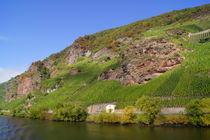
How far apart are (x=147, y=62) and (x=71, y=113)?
45.1 m

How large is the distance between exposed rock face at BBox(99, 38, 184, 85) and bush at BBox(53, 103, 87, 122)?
30402 mm

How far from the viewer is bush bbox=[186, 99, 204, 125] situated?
52000 millimetres

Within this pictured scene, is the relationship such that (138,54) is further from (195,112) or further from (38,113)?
(38,113)

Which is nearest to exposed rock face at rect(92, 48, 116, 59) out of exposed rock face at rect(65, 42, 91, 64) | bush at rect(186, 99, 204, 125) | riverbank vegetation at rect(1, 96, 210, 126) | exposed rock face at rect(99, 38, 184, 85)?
exposed rock face at rect(65, 42, 91, 64)

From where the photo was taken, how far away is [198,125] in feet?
172

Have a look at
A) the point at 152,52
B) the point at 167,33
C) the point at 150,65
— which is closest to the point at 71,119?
the point at 150,65

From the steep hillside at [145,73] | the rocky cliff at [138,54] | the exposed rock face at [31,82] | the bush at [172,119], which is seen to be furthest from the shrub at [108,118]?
the exposed rock face at [31,82]

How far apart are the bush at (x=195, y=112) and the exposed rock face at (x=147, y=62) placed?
37.1 meters

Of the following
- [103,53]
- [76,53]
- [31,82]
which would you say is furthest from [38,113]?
[76,53]

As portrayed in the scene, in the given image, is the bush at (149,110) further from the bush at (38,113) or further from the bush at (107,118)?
the bush at (38,113)

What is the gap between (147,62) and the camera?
319 ft

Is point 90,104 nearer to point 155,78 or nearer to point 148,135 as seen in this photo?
point 155,78

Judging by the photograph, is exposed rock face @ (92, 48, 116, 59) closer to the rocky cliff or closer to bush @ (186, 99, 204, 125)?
the rocky cliff

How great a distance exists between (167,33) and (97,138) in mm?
95578
